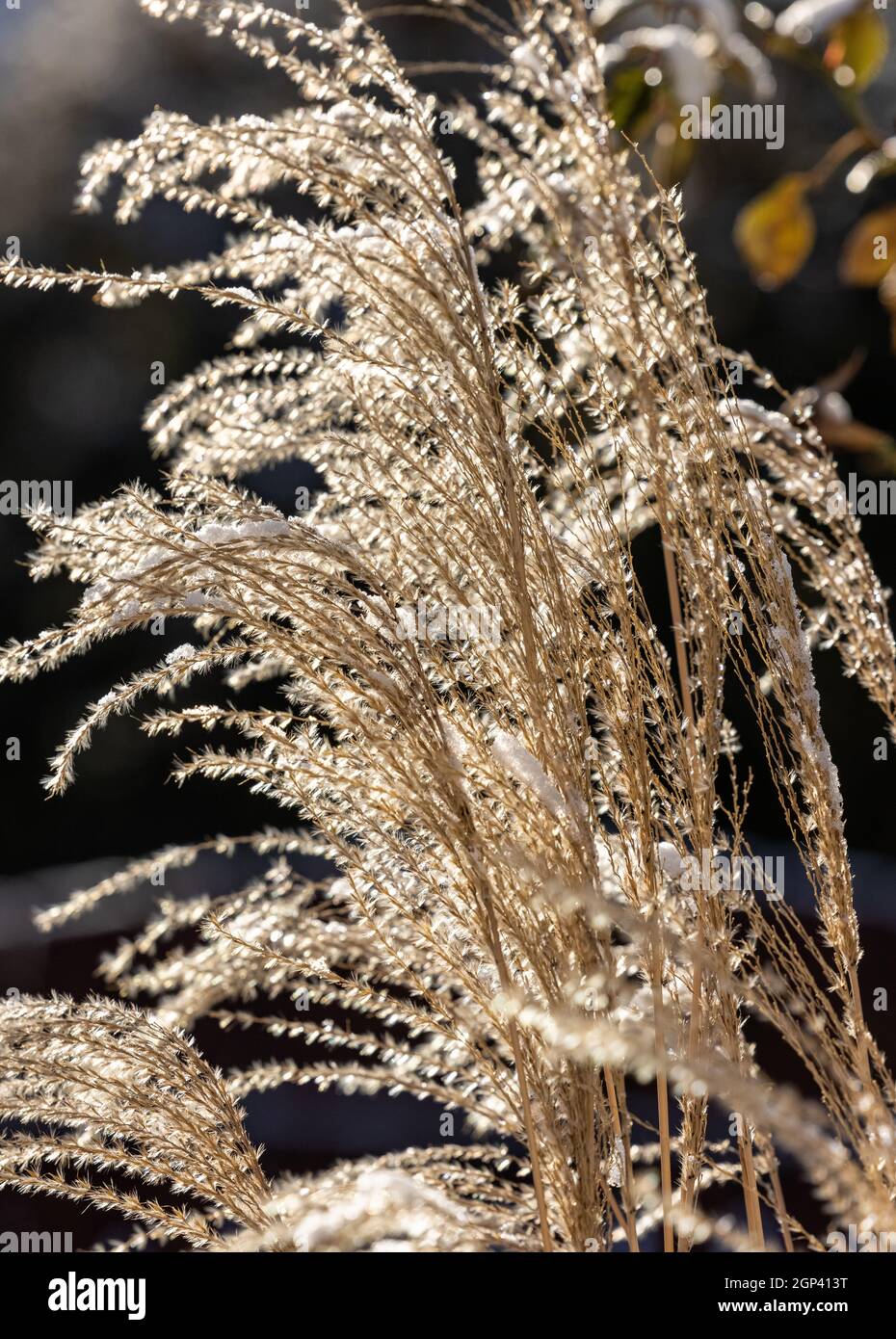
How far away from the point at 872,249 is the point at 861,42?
9.7 inches

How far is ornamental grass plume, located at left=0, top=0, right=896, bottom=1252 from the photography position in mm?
861

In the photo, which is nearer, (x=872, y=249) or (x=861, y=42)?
(x=861, y=42)

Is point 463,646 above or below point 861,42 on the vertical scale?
below

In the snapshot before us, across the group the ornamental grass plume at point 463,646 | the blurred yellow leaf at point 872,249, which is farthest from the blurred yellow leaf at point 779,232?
the ornamental grass plume at point 463,646

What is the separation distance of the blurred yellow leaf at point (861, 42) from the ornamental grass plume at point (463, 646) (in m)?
0.28

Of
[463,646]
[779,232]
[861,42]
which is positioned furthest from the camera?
[779,232]

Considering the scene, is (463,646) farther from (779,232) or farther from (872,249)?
(872,249)

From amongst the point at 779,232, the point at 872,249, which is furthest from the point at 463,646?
the point at 872,249

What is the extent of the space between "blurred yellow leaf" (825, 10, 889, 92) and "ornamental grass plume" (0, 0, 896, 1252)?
0.28 m

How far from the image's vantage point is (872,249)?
132 cm

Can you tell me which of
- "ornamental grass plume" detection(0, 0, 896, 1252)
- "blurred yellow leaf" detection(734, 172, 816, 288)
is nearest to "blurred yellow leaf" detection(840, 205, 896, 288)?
"blurred yellow leaf" detection(734, 172, 816, 288)

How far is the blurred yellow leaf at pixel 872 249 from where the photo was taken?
1181mm

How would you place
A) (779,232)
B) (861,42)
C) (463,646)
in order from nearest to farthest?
(463,646) < (861,42) < (779,232)
